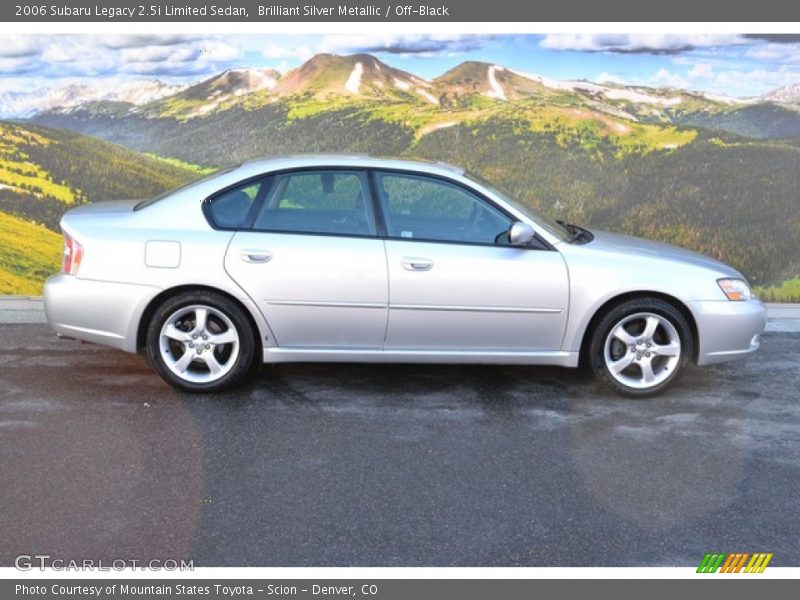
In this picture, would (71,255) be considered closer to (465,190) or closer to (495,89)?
(465,190)

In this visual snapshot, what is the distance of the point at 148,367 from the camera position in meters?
6.36

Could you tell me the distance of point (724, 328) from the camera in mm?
5879

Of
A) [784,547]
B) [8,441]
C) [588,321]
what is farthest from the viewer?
[588,321]

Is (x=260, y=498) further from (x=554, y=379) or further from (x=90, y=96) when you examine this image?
(x=90, y=96)

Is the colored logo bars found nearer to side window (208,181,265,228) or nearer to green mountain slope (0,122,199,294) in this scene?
side window (208,181,265,228)

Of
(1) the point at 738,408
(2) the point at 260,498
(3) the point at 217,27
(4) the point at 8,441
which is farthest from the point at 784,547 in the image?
(3) the point at 217,27

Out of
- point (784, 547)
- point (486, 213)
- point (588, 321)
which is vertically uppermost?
point (486, 213)

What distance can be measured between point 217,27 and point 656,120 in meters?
4.35

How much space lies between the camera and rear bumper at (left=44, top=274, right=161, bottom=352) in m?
5.65

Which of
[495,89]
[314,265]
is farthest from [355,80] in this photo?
[314,265]

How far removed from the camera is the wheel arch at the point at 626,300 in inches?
230

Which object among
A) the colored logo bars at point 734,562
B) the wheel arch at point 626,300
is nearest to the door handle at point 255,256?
the wheel arch at point 626,300

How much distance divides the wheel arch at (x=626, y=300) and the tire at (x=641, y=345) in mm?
26

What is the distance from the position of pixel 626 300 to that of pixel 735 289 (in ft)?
2.42
